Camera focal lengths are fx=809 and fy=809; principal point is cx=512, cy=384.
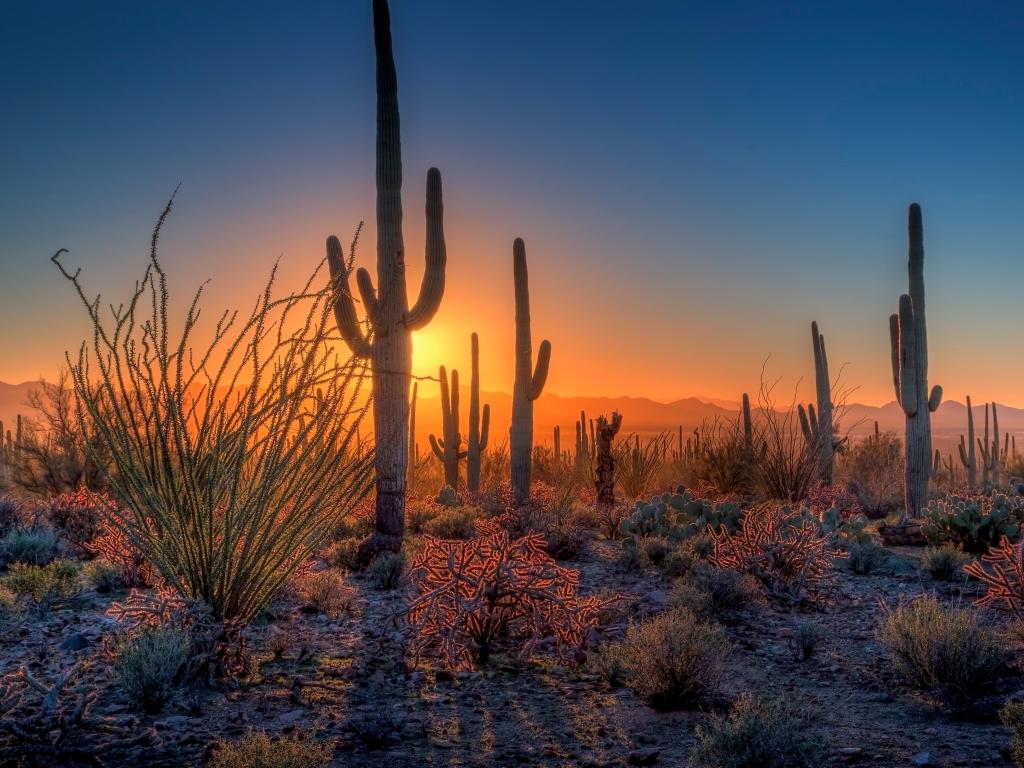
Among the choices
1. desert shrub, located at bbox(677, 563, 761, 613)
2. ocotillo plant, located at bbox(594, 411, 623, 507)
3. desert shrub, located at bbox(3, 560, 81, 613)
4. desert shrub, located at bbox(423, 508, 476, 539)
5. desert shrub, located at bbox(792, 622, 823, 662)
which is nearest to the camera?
desert shrub, located at bbox(792, 622, 823, 662)

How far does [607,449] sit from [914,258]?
25.6ft

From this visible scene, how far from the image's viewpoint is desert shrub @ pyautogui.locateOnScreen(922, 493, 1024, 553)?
985cm

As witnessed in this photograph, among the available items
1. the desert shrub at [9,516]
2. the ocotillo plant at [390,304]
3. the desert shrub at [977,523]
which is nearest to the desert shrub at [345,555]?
the ocotillo plant at [390,304]

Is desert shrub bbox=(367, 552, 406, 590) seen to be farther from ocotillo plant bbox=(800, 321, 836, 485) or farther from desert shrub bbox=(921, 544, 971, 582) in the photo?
ocotillo plant bbox=(800, 321, 836, 485)

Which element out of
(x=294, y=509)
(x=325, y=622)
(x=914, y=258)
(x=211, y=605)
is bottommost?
(x=325, y=622)

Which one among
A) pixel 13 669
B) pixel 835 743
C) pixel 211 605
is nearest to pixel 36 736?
pixel 211 605

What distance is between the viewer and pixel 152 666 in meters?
4.70

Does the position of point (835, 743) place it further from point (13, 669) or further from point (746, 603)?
point (13, 669)

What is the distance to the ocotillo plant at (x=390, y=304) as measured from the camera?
10180 millimetres

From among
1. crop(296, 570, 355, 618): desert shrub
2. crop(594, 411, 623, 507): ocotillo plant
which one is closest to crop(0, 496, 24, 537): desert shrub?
crop(296, 570, 355, 618): desert shrub

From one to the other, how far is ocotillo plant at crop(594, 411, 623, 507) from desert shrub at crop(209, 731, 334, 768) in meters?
11.3

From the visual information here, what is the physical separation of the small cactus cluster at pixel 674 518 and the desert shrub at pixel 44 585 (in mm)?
6262

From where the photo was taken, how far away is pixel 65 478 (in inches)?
651

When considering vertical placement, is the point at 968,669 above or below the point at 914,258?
below
